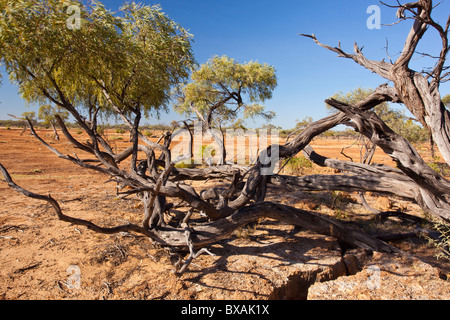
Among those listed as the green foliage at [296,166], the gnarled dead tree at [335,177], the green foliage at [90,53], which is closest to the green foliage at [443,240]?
the gnarled dead tree at [335,177]

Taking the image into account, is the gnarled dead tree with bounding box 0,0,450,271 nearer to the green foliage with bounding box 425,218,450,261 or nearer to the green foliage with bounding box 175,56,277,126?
the green foliage with bounding box 425,218,450,261

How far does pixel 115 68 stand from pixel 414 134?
17845 millimetres

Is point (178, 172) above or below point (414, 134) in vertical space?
below

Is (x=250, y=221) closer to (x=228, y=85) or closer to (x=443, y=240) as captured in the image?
(x=443, y=240)

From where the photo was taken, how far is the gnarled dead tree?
9.55 feet

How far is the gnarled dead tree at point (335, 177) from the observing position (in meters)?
2.91

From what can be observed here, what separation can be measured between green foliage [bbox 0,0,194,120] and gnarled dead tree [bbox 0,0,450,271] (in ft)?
1.39

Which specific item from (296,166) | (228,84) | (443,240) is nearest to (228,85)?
(228,84)

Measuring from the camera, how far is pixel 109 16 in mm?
4352

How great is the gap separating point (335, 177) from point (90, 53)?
16.1ft

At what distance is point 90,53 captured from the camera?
4559mm

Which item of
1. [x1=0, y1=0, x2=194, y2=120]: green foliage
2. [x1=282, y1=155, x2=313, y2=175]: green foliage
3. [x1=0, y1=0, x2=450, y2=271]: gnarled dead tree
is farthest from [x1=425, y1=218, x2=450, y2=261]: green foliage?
[x1=282, y1=155, x2=313, y2=175]: green foliage

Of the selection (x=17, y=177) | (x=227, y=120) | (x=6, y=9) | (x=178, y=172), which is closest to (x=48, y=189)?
(x=17, y=177)

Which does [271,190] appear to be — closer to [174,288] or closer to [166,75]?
[166,75]
